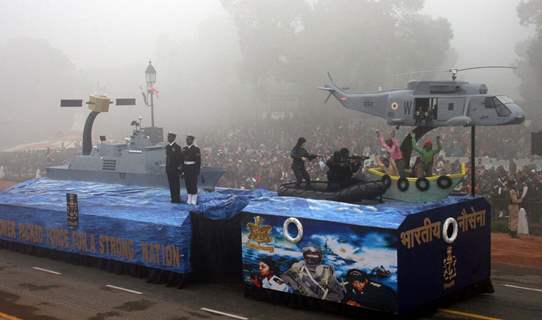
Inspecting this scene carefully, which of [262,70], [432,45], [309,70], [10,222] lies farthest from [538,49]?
[10,222]

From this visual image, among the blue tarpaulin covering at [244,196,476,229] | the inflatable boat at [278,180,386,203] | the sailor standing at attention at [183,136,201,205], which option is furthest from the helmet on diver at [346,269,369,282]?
the sailor standing at attention at [183,136,201,205]

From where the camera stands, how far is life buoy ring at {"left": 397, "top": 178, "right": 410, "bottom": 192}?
13.6 m

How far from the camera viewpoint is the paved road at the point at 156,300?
1312cm

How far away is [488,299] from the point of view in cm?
1402

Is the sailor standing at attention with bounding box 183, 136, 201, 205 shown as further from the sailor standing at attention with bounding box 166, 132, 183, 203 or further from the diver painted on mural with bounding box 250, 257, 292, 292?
the diver painted on mural with bounding box 250, 257, 292, 292

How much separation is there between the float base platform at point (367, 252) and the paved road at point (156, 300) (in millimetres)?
454

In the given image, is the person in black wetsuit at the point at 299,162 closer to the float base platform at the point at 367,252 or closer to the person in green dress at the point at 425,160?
the float base platform at the point at 367,252

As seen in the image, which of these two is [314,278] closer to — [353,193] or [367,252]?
[367,252]

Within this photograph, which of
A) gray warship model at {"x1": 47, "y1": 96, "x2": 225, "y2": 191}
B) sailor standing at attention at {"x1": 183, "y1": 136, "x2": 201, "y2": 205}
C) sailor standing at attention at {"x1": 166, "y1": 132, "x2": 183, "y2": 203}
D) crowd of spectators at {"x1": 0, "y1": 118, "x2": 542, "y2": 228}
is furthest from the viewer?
crowd of spectators at {"x1": 0, "y1": 118, "x2": 542, "y2": 228}

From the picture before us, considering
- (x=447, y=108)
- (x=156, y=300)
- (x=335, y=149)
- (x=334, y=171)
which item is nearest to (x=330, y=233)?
(x=334, y=171)

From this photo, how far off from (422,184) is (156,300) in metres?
6.40

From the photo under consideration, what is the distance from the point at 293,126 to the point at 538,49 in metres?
18.0

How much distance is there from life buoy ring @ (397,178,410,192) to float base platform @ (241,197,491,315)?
0.41 m

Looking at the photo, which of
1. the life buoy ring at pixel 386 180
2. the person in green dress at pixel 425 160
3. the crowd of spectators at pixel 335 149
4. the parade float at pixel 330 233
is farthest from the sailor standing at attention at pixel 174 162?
the person in green dress at pixel 425 160
